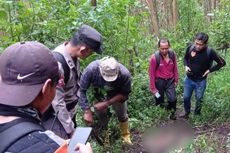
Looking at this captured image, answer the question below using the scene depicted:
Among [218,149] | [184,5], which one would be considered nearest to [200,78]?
[218,149]

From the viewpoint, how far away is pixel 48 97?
5.31 feet

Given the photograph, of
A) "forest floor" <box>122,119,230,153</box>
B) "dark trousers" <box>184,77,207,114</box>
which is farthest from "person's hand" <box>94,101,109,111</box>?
"dark trousers" <box>184,77,207,114</box>

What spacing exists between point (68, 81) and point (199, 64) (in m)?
4.24

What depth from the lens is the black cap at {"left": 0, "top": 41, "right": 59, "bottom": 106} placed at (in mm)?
1532

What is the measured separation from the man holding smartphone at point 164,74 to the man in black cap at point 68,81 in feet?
12.2

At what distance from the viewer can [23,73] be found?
156 centimetres

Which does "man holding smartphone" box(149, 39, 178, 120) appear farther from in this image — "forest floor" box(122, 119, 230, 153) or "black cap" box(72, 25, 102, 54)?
"black cap" box(72, 25, 102, 54)

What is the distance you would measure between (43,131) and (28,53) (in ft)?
1.07

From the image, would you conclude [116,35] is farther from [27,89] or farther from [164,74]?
[27,89]

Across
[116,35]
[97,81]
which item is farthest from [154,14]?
[97,81]

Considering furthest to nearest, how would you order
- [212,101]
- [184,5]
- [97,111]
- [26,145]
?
[184,5]
[212,101]
[97,111]
[26,145]

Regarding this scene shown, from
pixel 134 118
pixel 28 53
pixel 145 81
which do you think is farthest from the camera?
pixel 145 81

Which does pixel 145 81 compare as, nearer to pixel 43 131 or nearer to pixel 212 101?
pixel 212 101

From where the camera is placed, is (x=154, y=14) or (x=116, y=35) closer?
(x=116, y=35)
